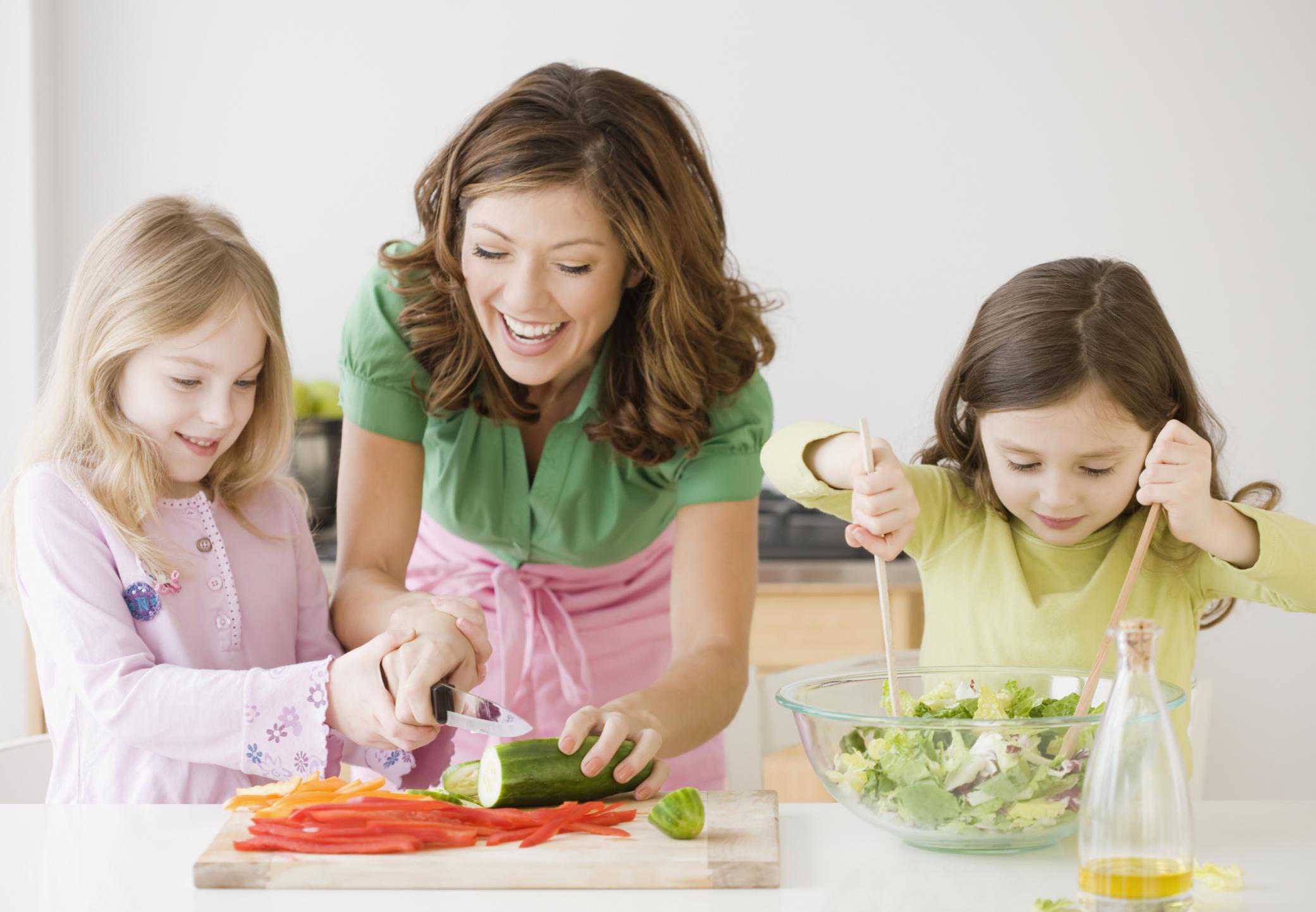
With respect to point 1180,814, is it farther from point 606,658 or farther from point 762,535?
point 762,535

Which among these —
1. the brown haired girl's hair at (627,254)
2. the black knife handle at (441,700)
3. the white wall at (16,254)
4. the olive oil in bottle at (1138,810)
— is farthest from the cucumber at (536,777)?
the white wall at (16,254)

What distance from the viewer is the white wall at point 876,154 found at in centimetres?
366

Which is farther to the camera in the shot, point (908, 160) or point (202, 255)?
point (908, 160)

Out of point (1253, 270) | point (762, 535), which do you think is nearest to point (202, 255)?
point (762, 535)

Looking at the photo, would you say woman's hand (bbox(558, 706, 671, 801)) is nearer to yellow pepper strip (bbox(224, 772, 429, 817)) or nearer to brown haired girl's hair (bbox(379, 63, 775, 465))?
yellow pepper strip (bbox(224, 772, 429, 817))

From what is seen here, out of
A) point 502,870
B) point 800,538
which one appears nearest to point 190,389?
point 502,870

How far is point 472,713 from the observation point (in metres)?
1.33

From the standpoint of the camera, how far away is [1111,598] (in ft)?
5.00

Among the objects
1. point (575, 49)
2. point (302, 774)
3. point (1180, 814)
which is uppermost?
point (575, 49)

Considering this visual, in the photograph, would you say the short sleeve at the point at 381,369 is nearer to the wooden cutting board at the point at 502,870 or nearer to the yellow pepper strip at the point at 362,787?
the yellow pepper strip at the point at 362,787

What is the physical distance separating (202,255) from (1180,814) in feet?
4.04

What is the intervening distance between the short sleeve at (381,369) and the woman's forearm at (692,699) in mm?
489

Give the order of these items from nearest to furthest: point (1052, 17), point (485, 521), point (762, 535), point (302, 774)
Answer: point (302, 774), point (485, 521), point (762, 535), point (1052, 17)

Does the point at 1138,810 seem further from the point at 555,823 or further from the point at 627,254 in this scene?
the point at 627,254
